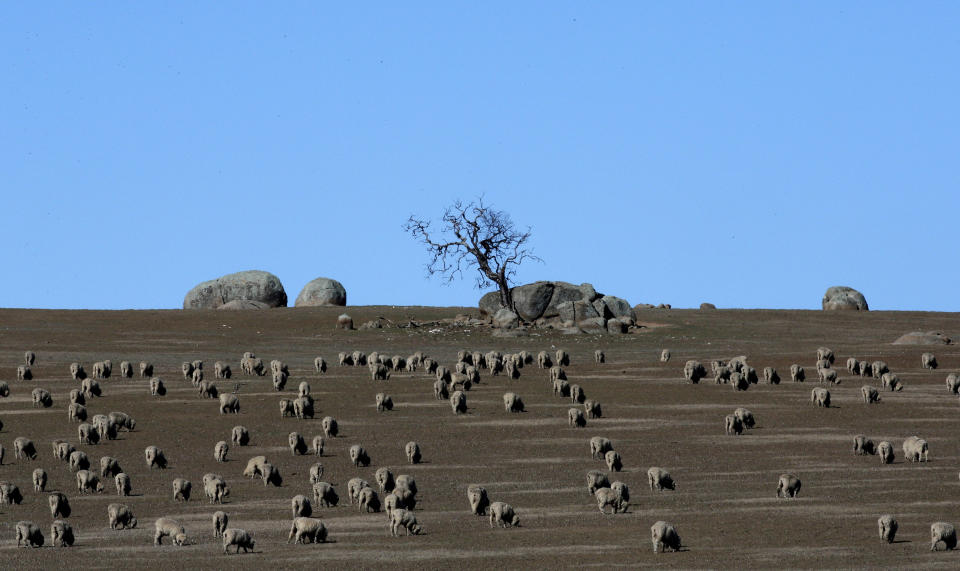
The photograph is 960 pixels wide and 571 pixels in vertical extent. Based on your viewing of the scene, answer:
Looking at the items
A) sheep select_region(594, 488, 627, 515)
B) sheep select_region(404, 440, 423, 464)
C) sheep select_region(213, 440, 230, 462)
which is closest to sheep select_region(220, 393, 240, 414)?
sheep select_region(213, 440, 230, 462)

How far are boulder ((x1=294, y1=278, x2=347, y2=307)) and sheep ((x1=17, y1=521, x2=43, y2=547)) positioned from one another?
88.5 meters

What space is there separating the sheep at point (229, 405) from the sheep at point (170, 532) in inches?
827

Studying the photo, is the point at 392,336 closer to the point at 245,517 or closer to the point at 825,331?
the point at 825,331

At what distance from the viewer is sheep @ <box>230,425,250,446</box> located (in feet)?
133

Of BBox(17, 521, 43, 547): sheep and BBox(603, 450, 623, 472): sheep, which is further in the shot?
BBox(603, 450, 623, 472): sheep

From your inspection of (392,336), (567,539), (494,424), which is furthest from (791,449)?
(392,336)

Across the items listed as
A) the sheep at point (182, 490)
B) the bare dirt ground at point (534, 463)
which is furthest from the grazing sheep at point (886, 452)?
the sheep at point (182, 490)

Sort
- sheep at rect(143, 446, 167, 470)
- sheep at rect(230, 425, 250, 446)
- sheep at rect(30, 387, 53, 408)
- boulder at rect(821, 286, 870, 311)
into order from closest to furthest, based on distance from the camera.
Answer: sheep at rect(143, 446, 167, 470) → sheep at rect(230, 425, 250, 446) → sheep at rect(30, 387, 53, 408) → boulder at rect(821, 286, 870, 311)

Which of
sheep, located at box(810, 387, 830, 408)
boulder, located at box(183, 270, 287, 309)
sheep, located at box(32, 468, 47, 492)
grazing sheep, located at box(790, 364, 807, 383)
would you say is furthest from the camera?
boulder, located at box(183, 270, 287, 309)

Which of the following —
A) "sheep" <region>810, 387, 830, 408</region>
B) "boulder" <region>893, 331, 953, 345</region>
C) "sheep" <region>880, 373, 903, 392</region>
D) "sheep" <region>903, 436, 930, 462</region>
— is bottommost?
"sheep" <region>903, 436, 930, 462</region>

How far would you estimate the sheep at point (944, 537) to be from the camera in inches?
938

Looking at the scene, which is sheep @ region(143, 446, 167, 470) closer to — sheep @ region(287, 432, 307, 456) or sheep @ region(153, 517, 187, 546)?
sheep @ region(287, 432, 307, 456)

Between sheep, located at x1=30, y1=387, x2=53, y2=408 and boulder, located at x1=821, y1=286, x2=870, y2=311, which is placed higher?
boulder, located at x1=821, y1=286, x2=870, y2=311

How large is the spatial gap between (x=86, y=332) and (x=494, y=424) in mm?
48548
